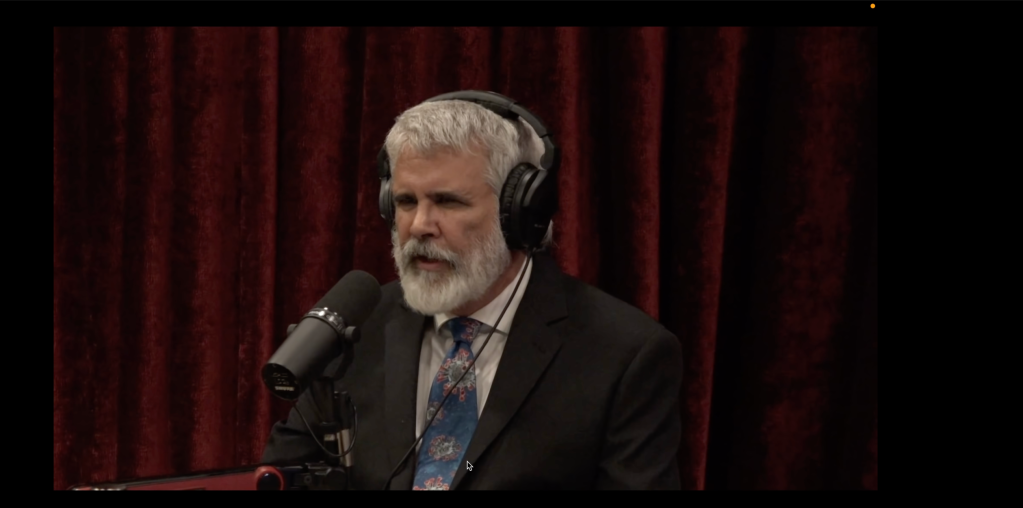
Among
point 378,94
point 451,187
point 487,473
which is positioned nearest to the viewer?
point 487,473

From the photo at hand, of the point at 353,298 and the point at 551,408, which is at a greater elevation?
the point at 353,298

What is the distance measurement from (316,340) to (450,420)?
48cm

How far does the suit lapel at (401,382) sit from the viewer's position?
5.01 feet

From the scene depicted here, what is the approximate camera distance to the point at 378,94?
7.03 ft

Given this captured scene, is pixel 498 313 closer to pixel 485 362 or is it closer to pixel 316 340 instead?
pixel 485 362

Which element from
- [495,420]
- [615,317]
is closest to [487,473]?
[495,420]

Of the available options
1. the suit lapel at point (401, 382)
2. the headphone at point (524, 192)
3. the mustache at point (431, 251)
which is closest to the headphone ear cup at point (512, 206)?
the headphone at point (524, 192)

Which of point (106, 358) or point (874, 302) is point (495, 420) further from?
point (106, 358)

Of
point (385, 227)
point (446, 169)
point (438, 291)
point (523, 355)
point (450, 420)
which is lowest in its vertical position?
point (450, 420)

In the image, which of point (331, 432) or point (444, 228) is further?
point (444, 228)

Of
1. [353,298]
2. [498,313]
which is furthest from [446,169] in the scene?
[353,298]

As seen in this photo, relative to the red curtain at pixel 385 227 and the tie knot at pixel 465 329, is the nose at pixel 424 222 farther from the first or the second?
the red curtain at pixel 385 227

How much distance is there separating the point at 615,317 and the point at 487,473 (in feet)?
1.22

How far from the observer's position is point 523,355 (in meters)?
1.58
